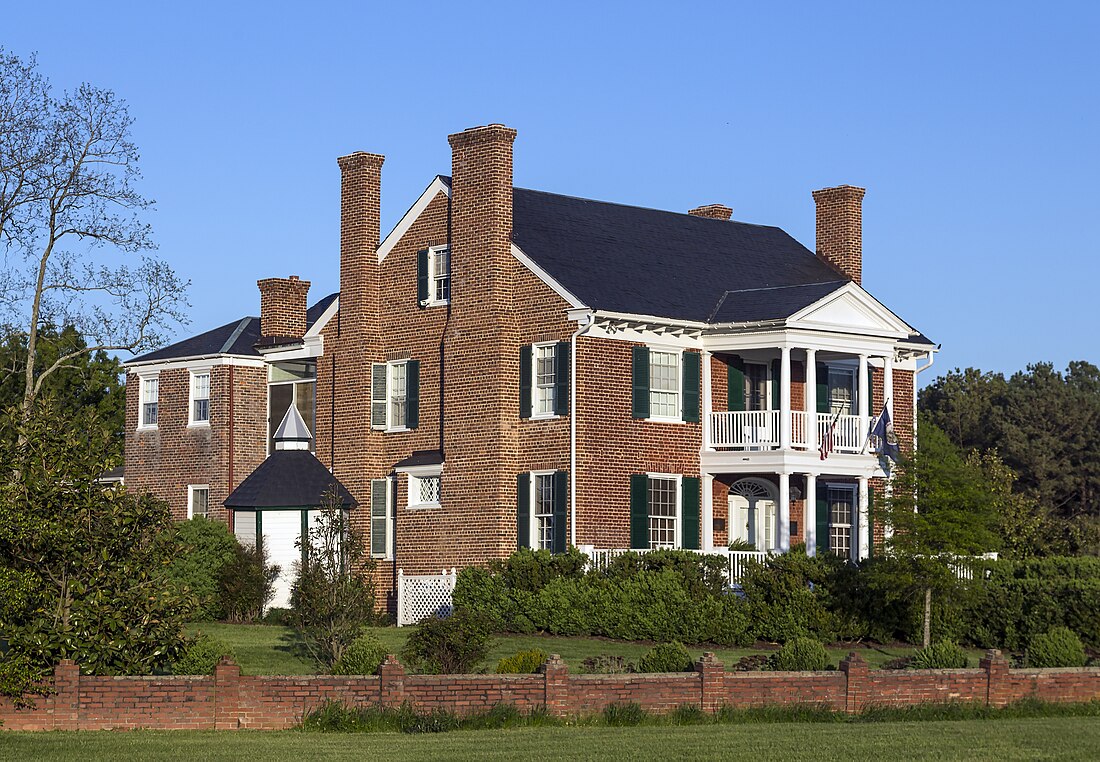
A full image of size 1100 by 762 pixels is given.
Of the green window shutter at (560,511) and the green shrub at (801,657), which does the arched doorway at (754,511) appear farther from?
the green shrub at (801,657)

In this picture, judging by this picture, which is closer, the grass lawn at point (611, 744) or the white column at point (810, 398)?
the grass lawn at point (611, 744)

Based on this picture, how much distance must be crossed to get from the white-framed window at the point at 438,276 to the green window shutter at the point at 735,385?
6.74 metres

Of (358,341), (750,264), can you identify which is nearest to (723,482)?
(750,264)

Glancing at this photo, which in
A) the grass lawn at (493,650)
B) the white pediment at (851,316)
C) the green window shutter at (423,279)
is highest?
the green window shutter at (423,279)

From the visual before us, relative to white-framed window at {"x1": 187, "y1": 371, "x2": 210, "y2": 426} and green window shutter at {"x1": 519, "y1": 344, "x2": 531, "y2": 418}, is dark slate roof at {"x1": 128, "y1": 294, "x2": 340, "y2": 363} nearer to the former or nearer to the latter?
white-framed window at {"x1": 187, "y1": 371, "x2": 210, "y2": 426}

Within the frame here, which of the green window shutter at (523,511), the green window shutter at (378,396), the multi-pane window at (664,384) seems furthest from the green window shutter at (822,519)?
the green window shutter at (378,396)

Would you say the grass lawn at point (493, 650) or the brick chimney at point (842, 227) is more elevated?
the brick chimney at point (842, 227)

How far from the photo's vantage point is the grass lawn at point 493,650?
30188 mm

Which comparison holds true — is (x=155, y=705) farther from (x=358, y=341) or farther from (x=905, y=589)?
(x=358, y=341)

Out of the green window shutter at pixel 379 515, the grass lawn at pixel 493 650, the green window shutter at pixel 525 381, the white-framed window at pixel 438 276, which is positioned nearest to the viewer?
the grass lawn at pixel 493 650

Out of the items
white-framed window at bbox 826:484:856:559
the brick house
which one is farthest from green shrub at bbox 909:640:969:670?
white-framed window at bbox 826:484:856:559

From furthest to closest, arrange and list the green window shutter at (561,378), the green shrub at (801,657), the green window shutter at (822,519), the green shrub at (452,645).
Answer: the green window shutter at (822,519), the green window shutter at (561,378), the green shrub at (801,657), the green shrub at (452,645)

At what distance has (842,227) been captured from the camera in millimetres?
47594

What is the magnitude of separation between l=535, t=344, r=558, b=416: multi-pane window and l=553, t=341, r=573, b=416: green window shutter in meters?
0.24
